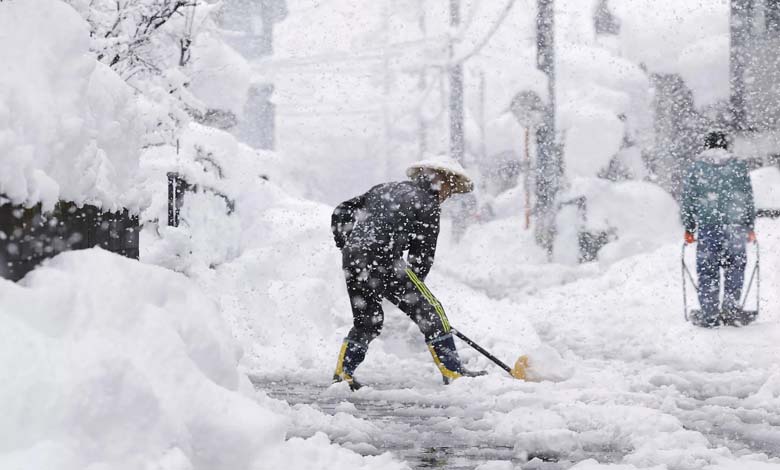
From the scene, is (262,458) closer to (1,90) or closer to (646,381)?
(1,90)

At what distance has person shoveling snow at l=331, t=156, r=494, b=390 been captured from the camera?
21.2ft

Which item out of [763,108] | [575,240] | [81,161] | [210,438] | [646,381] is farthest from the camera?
[575,240]

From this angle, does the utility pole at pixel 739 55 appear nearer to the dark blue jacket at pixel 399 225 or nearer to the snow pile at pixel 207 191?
the snow pile at pixel 207 191

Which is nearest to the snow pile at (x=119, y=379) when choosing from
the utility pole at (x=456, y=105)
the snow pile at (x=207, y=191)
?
the snow pile at (x=207, y=191)

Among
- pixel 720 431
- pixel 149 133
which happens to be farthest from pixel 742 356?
pixel 149 133

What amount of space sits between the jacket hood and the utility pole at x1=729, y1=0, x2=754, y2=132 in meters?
7.62

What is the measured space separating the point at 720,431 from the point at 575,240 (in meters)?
17.1

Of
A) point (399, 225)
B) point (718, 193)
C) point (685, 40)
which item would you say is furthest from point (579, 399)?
point (685, 40)

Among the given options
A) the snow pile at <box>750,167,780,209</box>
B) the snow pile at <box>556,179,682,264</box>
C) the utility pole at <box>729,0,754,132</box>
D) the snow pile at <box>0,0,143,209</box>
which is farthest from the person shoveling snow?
the snow pile at <box>556,179,682,264</box>

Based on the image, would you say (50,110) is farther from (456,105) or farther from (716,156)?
(456,105)

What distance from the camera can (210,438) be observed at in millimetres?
2992

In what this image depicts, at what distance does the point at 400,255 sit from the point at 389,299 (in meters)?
0.32

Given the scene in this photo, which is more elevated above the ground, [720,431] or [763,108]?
[763,108]

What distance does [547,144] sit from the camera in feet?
69.4
